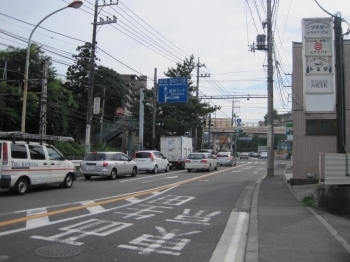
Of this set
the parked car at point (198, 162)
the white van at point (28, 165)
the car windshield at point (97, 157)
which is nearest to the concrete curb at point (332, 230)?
the white van at point (28, 165)

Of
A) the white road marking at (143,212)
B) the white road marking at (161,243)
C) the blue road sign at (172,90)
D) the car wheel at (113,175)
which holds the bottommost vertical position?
the white road marking at (161,243)

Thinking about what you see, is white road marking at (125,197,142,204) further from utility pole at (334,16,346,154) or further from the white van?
utility pole at (334,16,346,154)

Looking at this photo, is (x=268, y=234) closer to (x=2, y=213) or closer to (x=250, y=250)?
(x=250, y=250)

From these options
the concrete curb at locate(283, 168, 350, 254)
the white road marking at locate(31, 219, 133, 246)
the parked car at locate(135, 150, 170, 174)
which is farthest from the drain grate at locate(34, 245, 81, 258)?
the parked car at locate(135, 150, 170, 174)

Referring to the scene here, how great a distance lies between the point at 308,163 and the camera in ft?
57.0

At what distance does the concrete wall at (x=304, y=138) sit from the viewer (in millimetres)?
17266

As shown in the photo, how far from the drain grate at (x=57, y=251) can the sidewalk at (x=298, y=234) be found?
9.12 feet

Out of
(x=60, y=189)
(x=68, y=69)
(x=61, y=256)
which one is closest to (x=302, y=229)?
(x=61, y=256)

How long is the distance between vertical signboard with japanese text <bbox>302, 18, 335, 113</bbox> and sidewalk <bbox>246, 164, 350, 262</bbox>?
4.06 m

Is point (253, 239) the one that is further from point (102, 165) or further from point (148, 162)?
point (148, 162)

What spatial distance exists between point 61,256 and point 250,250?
3.05 metres

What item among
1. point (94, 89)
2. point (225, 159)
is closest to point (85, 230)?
point (225, 159)

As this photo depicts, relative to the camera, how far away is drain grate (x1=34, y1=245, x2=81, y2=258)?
554 centimetres

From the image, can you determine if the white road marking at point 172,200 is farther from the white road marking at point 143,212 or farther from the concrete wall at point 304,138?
the concrete wall at point 304,138
